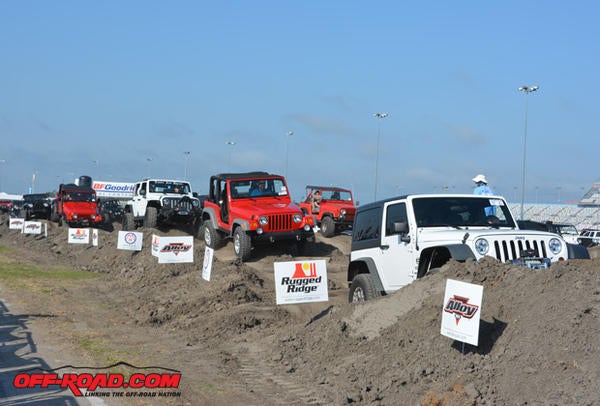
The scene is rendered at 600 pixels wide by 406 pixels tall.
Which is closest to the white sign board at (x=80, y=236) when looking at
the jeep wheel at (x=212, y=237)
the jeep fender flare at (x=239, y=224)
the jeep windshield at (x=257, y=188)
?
the jeep wheel at (x=212, y=237)

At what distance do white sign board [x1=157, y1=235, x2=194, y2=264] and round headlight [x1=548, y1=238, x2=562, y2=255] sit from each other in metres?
9.67

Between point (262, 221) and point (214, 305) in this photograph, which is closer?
point (214, 305)

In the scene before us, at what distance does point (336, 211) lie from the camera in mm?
27891

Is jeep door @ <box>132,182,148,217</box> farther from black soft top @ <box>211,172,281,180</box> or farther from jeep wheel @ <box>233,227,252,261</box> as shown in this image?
jeep wheel @ <box>233,227,252,261</box>

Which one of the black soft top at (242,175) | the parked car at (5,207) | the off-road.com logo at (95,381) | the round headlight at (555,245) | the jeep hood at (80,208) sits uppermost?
the black soft top at (242,175)

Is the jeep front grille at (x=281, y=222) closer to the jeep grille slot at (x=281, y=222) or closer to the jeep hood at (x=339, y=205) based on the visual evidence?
the jeep grille slot at (x=281, y=222)

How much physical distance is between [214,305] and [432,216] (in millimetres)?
5041

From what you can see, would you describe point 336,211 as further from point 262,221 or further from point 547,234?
point 547,234

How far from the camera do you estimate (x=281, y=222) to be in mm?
19125

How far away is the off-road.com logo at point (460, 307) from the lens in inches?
273

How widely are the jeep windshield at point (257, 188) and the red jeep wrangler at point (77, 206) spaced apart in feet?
58.6

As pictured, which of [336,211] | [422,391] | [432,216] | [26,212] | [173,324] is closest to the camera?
[422,391]

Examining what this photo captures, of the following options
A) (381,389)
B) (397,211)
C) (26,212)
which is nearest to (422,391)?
(381,389)

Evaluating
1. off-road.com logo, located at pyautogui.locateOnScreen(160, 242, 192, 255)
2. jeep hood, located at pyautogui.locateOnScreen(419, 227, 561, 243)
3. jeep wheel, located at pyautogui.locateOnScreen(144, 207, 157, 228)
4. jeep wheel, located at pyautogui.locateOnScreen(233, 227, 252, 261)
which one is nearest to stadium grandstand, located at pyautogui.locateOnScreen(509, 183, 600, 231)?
jeep wheel, located at pyautogui.locateOnScreen(144, 207, 157, 228)
